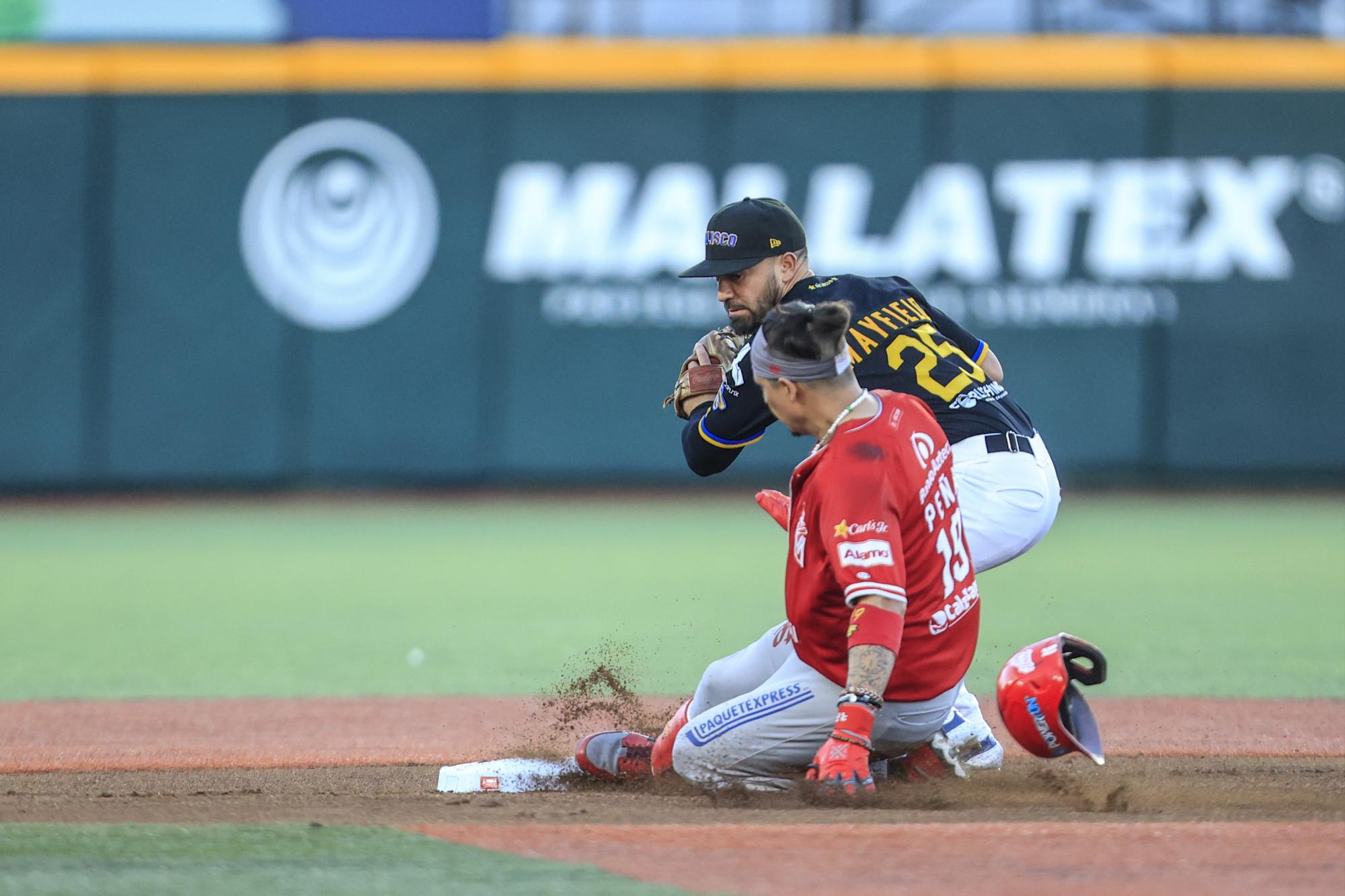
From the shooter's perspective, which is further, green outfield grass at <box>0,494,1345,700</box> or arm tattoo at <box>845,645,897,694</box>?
green outfield grass at <box>0,494,1345,700</box>

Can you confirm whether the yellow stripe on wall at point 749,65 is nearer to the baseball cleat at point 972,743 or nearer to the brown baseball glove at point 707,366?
the brown baseball glove at point 707,366

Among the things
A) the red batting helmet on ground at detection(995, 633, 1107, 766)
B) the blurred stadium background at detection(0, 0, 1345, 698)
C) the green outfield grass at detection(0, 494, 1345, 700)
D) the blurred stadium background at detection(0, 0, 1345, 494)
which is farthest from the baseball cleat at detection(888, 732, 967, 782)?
the blurred stadium background at detection(0, 0, 1345, 494)

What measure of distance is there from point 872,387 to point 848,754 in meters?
1.22

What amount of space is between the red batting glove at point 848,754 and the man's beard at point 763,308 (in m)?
1.31

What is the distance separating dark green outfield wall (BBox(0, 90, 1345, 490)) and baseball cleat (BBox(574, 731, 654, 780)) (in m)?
10.4

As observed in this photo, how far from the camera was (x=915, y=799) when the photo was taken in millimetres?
4262

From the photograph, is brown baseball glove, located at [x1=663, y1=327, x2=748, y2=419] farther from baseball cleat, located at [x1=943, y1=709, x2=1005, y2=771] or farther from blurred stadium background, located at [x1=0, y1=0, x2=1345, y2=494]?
blurred stadium background, located at [x1=0, y1=0, x2=1345, y2=494]

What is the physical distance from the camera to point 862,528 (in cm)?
396

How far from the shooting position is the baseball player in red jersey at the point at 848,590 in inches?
155

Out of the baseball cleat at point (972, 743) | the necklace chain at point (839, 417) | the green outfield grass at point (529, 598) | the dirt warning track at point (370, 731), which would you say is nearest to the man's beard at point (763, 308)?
the necklace chain at point (839, 417)

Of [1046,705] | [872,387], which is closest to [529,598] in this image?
[872,387]

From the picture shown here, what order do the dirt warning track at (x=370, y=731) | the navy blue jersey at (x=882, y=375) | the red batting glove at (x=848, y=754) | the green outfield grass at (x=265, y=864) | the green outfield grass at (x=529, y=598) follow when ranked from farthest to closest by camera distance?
the green outfield grass at (x=529, y=598) → the dirt warning track at (x=370, y=731) → the navy blue jersey at (x=882, y=375) → the red batting glove at (x=848, y=754) → the green outfield grass at (x=265, y=864)

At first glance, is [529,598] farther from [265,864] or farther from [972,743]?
[265,864]

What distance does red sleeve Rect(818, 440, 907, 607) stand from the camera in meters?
3.93
